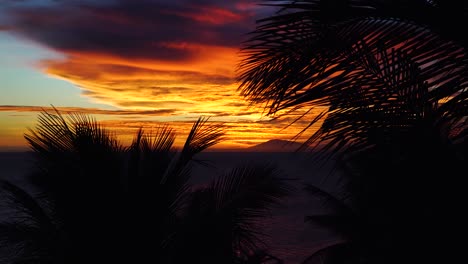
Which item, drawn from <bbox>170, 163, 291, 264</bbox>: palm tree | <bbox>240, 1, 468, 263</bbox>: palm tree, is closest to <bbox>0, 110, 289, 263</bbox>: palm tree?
<bbox>170, 163, 291, 264</bbox>: palm tree

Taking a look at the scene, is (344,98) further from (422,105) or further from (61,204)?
(61,204)

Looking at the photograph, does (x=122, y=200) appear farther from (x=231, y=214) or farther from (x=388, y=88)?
(x=388, y=88)

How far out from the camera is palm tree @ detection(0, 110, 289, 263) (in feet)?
17.8

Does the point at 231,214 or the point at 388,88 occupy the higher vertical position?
the point at 388,88

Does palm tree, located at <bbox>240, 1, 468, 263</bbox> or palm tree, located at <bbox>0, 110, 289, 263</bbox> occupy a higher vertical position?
palm tree, located at <bbox>240, 1, 468, 263</bbox>

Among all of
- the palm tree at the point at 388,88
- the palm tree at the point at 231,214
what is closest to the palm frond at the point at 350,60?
the palm tree at the point at 388,88

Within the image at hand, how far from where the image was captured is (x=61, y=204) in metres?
5.63

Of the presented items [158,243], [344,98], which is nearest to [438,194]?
[344,98]

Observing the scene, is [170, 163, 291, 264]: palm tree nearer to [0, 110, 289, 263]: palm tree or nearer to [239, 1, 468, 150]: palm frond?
[0, 110, 289, 263]: palm tree

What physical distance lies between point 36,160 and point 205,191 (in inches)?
80.7

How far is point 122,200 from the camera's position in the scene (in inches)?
221

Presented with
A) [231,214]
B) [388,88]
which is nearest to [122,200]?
[231,214]

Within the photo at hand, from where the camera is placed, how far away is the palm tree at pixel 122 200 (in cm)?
541

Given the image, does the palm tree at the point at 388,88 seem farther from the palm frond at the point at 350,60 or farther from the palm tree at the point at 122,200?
the palm tree at the point at 122,200
